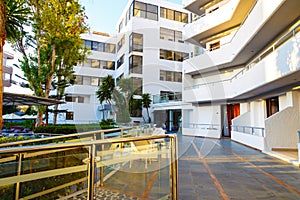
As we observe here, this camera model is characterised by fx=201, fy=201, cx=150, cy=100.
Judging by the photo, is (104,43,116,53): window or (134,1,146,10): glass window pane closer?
(134,1,146,10): glass window pane

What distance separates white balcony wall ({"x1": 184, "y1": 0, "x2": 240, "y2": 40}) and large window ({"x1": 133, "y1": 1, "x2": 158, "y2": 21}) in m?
7.83

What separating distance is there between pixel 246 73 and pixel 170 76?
12.4 metres

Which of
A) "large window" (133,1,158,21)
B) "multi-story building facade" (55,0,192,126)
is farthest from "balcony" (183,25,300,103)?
"large window" (133,1,158,21)

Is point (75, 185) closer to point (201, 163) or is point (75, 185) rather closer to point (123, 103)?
point (201, 163)

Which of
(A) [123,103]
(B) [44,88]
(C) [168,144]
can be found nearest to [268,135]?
(C) [168,144]

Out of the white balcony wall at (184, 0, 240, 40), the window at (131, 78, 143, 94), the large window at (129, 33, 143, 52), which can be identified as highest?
the large window at (129, 33, 143, 52)

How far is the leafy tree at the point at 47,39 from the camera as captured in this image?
402 inches

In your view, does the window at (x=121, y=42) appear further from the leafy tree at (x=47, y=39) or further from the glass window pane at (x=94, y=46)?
the leafy tree at (x=47, y=39)

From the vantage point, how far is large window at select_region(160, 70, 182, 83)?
2083cm

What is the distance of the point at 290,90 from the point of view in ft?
24.4

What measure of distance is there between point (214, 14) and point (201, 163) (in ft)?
31.8

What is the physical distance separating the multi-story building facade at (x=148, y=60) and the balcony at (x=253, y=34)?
20.0 feet

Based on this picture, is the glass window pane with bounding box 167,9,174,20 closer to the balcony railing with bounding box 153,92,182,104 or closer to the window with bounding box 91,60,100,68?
the balcony railing with bounding box 153,92,182,104

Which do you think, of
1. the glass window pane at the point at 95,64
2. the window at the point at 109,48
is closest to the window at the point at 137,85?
the glass window pane at the point at 95,64
